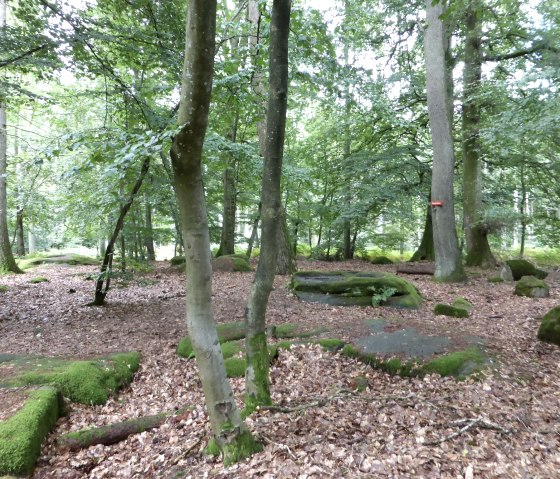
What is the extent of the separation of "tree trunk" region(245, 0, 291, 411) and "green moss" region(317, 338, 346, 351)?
1940 mm

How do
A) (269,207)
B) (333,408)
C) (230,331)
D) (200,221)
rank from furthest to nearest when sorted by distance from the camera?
(230,331) → (333,408) → (269,207) → (200,221)

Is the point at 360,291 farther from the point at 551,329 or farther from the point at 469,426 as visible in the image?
the point at 469,426

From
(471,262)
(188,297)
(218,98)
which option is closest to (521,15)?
(471,262)

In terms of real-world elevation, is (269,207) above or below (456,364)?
above

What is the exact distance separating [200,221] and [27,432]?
244 cm

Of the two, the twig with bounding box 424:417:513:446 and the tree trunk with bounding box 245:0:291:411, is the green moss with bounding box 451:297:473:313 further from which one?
the tree trunk with bounding box 245:0:291:411

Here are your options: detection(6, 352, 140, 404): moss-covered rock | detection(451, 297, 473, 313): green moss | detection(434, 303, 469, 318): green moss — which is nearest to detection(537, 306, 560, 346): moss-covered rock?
detection(434, 303, 469, 318): green moss

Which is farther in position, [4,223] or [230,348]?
[4,223]

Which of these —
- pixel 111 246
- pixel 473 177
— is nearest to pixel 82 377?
pixel 111 246

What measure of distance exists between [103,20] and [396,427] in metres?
7.13

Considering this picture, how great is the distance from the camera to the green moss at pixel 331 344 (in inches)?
208

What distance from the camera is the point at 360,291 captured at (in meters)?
8.01

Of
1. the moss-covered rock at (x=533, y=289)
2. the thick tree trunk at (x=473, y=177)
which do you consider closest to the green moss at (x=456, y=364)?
the moss-covered rock at (x=533, y=289)

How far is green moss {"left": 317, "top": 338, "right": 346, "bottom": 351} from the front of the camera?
528cm
